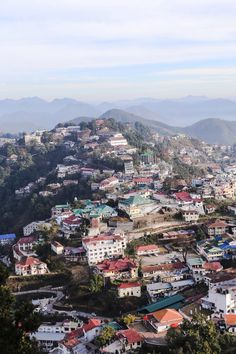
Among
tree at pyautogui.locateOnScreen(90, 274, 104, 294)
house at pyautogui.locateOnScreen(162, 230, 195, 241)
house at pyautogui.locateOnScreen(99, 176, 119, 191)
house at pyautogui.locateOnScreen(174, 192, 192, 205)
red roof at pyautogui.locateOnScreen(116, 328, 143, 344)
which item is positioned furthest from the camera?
house at pyautogui.locateOnScreen(99, 176, 119, 191)

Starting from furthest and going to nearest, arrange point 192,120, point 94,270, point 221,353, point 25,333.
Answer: point 192,120
point 94,270
point 221,353
point 25,333

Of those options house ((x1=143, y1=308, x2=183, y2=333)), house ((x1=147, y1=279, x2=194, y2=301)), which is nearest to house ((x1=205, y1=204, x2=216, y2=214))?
house ((x1=147, y1=279, x2=194, y2=301))

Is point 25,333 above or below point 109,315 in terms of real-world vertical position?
above

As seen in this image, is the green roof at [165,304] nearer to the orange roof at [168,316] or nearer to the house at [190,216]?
the orange roof at [168,316]

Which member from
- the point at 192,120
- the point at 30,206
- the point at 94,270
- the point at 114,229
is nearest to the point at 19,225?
the point at 30,206

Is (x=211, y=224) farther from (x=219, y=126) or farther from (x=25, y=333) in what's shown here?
(x=219, y=126)

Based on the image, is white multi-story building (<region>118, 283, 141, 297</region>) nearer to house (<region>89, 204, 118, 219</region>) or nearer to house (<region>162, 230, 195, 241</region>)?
house (<region>162, 230, 195, 241</region>)

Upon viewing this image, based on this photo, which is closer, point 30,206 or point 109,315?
point 109,315

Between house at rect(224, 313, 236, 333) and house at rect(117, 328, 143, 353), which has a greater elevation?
house at rect(224, 313, 236, 333)
